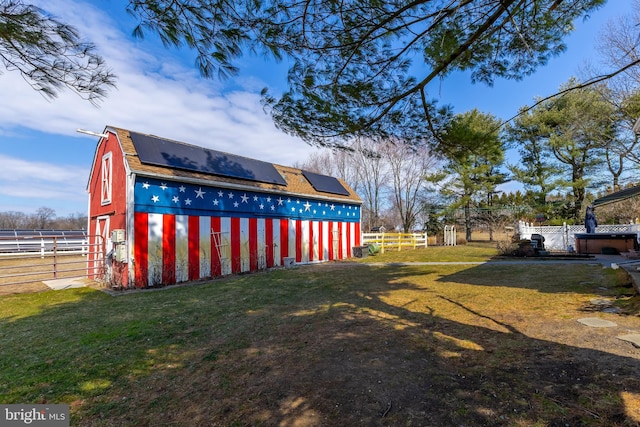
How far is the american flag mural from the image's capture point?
848cm

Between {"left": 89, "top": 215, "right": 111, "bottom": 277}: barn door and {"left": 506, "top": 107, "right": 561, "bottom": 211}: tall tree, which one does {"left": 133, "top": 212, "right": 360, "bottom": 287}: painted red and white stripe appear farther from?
{"left": 506, "top": 107, "right": 561, "bottom": 211}: tall tree

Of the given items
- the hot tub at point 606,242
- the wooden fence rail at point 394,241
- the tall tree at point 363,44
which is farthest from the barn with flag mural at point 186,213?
the hot tub at point 606,242

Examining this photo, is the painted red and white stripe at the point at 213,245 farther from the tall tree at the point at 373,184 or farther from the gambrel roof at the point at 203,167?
the tall tree at the point at 373,184

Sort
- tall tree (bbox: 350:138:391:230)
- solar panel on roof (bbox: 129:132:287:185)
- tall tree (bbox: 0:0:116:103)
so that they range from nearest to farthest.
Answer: tall tree (bbox: 0:0:116:103) → solar panel on roof (bbox: 129:132:287:185) → tall tree (bbox: 350:138:391:230)

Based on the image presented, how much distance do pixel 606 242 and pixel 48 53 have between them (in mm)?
18451

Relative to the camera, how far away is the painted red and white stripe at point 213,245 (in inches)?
332

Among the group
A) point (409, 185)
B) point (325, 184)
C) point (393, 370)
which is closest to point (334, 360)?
point (393, 370)

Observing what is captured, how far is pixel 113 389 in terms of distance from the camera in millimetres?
2646

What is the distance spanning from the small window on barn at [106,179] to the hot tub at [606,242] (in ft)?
62.3

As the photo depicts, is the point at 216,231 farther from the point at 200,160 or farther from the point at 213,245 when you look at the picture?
the point at 200,160

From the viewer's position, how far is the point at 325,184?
1493cm

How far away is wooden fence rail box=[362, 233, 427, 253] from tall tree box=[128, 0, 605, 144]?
38.8 feet

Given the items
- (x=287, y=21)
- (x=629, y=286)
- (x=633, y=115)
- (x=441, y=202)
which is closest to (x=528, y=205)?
(x=441, y=202)

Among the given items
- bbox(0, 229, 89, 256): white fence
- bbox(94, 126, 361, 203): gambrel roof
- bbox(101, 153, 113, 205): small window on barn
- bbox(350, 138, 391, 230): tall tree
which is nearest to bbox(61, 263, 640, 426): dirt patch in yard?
bbox(94, 126, 361, 203): gambrel roof
